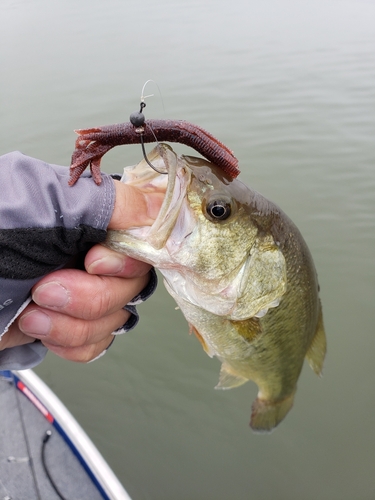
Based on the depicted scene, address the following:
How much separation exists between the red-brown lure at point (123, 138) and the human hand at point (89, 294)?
5.6 inches

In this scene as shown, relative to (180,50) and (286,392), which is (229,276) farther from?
(180,50)

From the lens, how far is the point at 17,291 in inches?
50.7

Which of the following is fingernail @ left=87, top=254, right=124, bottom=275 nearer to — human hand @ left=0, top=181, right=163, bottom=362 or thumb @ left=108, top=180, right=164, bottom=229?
human hand @ left=0, top=181, right=163, bottom=362

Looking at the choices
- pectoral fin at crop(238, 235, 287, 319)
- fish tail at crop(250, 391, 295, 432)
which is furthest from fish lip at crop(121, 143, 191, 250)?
fish tail at crop(250, 391, 295, 432)

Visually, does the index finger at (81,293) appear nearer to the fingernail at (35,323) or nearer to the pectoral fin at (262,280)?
the fingernail at (35,323)

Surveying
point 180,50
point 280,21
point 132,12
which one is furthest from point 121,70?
point 132,12

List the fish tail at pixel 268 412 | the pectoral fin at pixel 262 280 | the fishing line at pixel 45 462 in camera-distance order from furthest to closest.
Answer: the fishing line at pixel 45 462, the fish tail at pixel 268 412, the pectoral fin at pixel 262 280

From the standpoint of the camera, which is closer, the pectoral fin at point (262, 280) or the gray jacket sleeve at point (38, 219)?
the gray jacket sleeve at point (38, 219)

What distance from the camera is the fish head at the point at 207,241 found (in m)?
1.33

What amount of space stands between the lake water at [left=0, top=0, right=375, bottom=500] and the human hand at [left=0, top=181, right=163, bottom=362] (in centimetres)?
211

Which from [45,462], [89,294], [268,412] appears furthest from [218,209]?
[45,462]

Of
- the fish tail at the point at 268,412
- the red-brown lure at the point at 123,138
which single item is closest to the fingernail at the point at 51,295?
the red-brown lure at the point at 123,138

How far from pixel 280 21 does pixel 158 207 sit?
13.9 metres

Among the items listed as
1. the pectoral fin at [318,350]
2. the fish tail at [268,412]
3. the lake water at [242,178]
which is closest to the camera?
the pectoral fin at [318,350]
